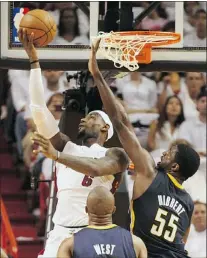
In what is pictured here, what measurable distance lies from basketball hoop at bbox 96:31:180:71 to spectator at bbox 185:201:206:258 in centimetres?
336

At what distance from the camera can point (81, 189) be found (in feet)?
20.2

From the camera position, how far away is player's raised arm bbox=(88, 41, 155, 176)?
5852 mm

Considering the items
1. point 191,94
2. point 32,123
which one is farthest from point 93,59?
point 191,94

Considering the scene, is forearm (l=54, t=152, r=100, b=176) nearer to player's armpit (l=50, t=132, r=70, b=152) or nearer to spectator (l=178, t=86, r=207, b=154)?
player's armpit (l=50, t=132, r=70, b=152)

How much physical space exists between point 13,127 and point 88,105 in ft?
10.1

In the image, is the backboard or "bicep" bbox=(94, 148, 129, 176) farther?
the backboard

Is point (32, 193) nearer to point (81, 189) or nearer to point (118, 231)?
point (81, 189)

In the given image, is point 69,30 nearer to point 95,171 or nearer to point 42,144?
point 95,171

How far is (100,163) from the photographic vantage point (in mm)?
5848

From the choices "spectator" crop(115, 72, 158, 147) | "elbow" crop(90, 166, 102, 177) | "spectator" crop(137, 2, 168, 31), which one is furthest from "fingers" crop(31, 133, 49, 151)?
"spectator" crop(115, 72, 158, 147)

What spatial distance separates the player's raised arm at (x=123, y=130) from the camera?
5852 mm

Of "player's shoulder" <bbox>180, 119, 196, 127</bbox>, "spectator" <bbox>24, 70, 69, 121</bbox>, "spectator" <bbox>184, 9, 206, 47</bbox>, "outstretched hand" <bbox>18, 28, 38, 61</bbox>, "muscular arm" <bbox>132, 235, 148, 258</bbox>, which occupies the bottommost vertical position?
"muscular arm" <bbox>132, 235, 148, 258</bbox>

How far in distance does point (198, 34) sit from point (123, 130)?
3.23 meters

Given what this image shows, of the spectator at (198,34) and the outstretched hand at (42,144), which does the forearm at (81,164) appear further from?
the spectator at (198,34)
